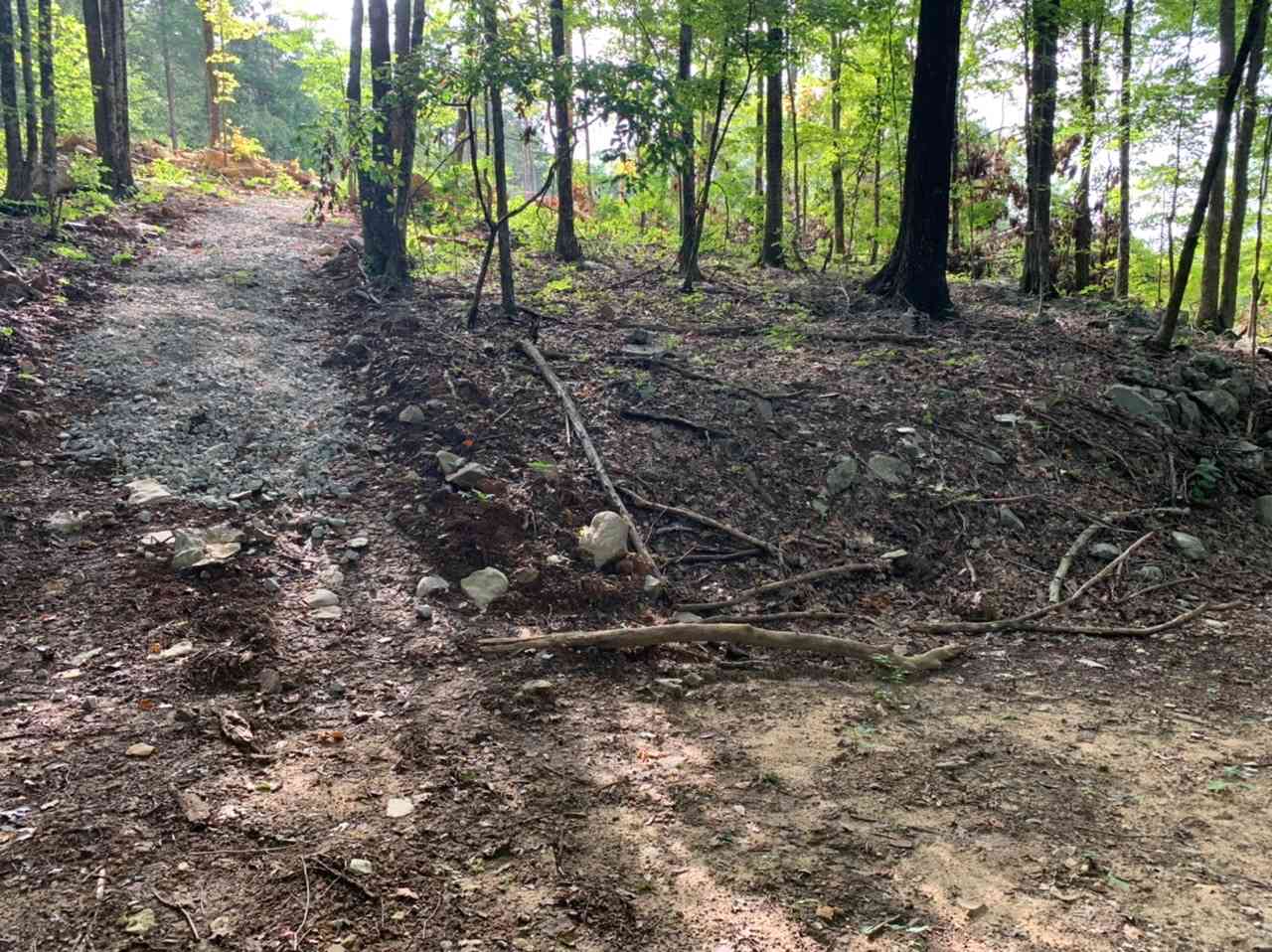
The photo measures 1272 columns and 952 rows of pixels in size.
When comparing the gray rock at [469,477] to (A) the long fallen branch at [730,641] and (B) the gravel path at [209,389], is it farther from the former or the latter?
(A) the long fallen branch at [730,641]

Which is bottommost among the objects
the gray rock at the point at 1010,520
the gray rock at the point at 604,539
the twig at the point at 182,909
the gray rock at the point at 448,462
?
the twig at the point at 182,909

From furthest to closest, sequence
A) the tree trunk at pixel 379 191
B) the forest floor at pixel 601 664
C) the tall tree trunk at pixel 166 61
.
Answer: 1. the tall tree trunk at pixel 166 61
2. the tree trunk at pixel 379 191
3. the forest floor at pixel 601 664

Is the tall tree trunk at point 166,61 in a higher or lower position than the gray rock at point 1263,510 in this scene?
higher

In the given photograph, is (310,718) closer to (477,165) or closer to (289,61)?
(477,165)

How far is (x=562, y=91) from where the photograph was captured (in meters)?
6.47

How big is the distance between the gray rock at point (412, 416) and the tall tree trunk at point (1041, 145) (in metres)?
8.47

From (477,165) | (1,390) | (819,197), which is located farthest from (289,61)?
(1,390)

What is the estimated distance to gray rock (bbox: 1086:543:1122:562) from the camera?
5.45 metres

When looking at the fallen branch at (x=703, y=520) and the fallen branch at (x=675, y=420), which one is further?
the fallen branch at (x=675, y=420)

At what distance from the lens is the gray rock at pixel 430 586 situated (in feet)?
14.5

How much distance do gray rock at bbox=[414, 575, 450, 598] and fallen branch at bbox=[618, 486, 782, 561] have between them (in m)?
1.50

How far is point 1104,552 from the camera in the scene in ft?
18.0

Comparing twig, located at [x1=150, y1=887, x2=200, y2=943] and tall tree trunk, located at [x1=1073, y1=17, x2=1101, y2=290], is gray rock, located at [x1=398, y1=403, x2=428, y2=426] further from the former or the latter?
tall tree trunk, located at [x1=1073, y1=17, x2=1101, y2=290]

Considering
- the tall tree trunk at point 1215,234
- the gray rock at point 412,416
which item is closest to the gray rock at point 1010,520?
the gray rock at point 412,416
